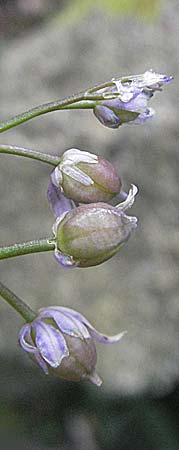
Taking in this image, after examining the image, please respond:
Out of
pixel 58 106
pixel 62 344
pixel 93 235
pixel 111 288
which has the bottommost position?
pixel 111 288

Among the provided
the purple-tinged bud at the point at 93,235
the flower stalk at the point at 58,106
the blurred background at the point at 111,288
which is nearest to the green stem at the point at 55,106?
the flower stalk at the point at 58,106

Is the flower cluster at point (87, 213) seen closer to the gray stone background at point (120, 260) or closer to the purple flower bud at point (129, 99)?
the purple flower bud at point (129, 99)

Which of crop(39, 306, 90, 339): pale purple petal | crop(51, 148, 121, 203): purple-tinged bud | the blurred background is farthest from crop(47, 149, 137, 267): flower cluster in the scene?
the blurred background

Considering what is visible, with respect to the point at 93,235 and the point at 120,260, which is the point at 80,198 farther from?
the point at 120,260

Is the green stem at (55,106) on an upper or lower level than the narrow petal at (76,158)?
upper

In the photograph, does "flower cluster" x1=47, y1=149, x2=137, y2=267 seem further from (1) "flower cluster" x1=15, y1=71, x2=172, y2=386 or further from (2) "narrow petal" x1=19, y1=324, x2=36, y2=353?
(2) "narrow petal" x1=19, y1=324, x2=36, y2=353

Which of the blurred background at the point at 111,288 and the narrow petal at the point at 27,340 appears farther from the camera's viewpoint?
the blurred background at the point at 111,288

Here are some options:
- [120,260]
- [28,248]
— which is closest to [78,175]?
[28,248]

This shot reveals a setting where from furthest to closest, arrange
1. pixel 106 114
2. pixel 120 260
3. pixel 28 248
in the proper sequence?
pixel 120 260, pixel 106 114, pixel 28 248
